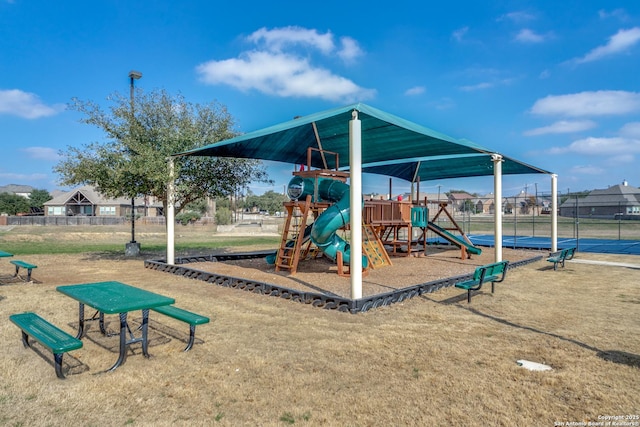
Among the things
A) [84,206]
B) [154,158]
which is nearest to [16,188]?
[84,206]

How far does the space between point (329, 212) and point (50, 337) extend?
266 inches

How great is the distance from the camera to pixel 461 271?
1084 cm

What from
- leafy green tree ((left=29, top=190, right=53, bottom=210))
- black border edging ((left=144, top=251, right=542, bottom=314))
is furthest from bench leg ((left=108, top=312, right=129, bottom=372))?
leafy green tree ((left=29, top=190, right=53, bottom=210))

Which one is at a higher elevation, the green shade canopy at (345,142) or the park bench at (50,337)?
the green shade canopy at (345,142)

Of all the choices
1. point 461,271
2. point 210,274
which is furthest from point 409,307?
point 210,274

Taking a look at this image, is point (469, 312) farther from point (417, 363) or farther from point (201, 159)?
point (201, 159)

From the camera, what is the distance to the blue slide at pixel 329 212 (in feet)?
32.3

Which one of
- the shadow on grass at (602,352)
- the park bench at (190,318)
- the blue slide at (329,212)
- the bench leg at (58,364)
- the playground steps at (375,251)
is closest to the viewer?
the bench leg at (58,364)

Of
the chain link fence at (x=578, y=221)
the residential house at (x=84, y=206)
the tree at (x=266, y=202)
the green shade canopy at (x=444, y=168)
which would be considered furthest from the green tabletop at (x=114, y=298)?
the tree at (x=266, y=202)

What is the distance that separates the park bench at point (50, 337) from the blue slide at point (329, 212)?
20.8 feet

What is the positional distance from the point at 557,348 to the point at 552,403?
1.70 meters

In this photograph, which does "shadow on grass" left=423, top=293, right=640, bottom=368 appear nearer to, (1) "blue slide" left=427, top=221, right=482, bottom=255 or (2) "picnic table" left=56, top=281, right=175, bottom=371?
(2) "picnic table" left=56, top=281, right=175, bottom=371

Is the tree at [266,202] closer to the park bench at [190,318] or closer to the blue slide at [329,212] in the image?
the blue slide at [329,212]

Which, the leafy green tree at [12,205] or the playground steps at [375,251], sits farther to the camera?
the leafy green tree at [12,205]
